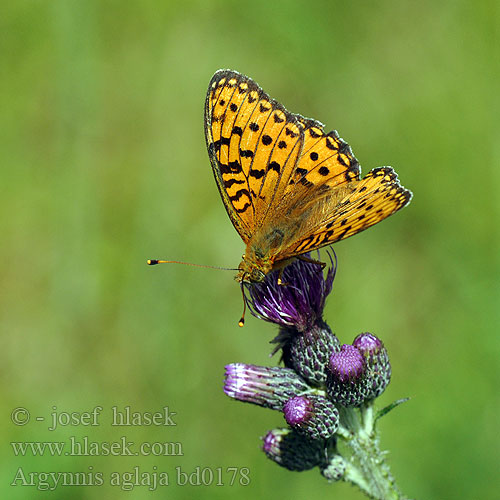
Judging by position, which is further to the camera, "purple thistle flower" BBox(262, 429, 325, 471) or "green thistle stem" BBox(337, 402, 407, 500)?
"purple thistle flower" BBox(262, 429, 325, 471)

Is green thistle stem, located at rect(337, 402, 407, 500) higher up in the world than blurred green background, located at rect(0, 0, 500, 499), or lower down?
lower down

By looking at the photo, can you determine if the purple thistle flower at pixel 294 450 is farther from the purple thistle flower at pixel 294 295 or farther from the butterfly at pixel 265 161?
the butterfly at pixel 265 161

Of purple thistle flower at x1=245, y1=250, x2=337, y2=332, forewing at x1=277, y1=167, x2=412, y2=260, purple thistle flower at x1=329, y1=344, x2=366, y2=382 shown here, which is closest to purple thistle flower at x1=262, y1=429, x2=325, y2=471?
purple thistle flower at x1=329, y1=344, x2=366, y2=382

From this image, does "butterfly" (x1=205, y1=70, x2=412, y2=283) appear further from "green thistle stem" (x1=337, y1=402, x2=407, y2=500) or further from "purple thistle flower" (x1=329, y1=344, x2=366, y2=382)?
"green thistle stem" (x1=337, y1=402, x2=407, y2=500)

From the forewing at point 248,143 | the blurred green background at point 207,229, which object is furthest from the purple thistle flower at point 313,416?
the blurred green background at point 207,229

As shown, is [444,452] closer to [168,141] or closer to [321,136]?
[321,136]

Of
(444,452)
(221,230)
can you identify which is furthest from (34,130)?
(444,452)

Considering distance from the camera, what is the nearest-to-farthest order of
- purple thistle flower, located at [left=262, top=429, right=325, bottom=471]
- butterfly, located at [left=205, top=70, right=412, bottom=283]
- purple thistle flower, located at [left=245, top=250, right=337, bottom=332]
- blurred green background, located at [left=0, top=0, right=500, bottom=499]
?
purple thistle flower, located at [left=262, top=429, right=325, bottom=471], purple thistle flower, located at [left=245, top=250, right=337, bottom=332], butterfly, located at [left=205, top=70, right=412, bottom=283], blurred green background, located at [left=0, top=0, right=500, bottom=499]
